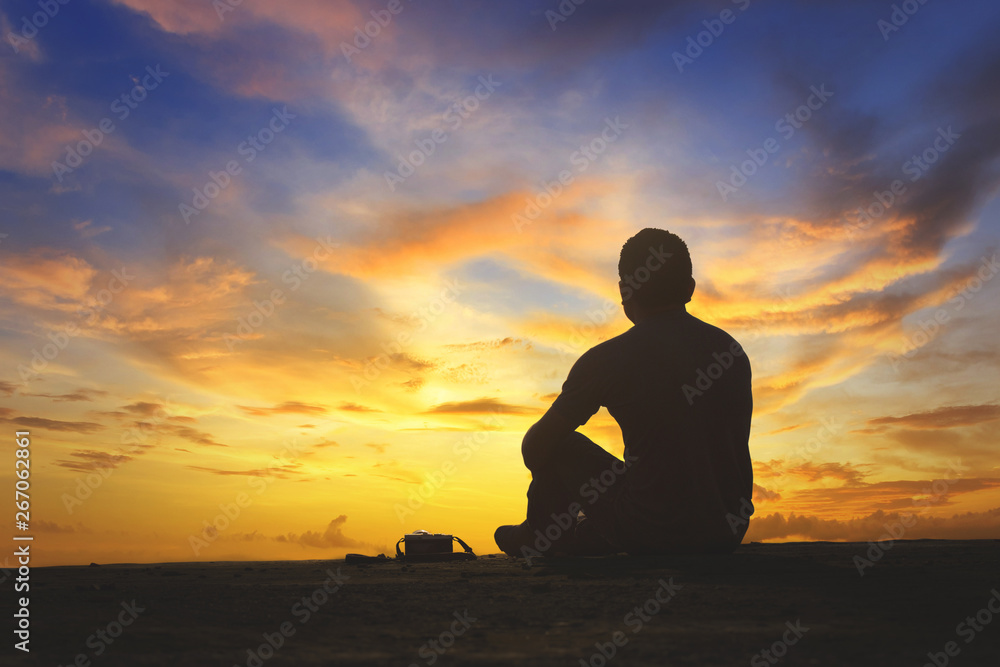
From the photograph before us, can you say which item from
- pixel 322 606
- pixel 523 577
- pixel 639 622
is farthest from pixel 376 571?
pixel 639 622

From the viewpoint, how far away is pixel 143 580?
5750 mm

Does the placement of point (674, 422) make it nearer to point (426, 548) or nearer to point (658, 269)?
point (658, 269)

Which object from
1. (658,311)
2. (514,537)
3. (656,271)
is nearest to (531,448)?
(514,537)

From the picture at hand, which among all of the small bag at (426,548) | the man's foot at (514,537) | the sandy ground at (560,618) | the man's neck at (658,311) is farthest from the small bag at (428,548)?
the man's neck at (658,311)

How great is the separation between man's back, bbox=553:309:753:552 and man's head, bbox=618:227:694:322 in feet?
0.54

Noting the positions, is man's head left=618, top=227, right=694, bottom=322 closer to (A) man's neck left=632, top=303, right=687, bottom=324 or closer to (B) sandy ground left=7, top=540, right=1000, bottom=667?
(A) man's neck left=632, top=303, right=687, bottom=324

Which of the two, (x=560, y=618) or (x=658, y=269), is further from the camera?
(x=658, y=269)

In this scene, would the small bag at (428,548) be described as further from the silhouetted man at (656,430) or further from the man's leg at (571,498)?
the silhouetted man at (656,430)

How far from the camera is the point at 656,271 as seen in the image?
235 inches

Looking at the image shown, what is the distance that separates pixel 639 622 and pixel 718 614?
0.42m

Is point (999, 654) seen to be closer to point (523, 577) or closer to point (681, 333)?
point (523, 577)

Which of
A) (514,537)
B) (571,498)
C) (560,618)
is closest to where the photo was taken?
(560,618)

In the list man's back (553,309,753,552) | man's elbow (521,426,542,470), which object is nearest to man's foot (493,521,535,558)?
man's elbow (521,426,542,470)

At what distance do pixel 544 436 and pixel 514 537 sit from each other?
1303 mm
